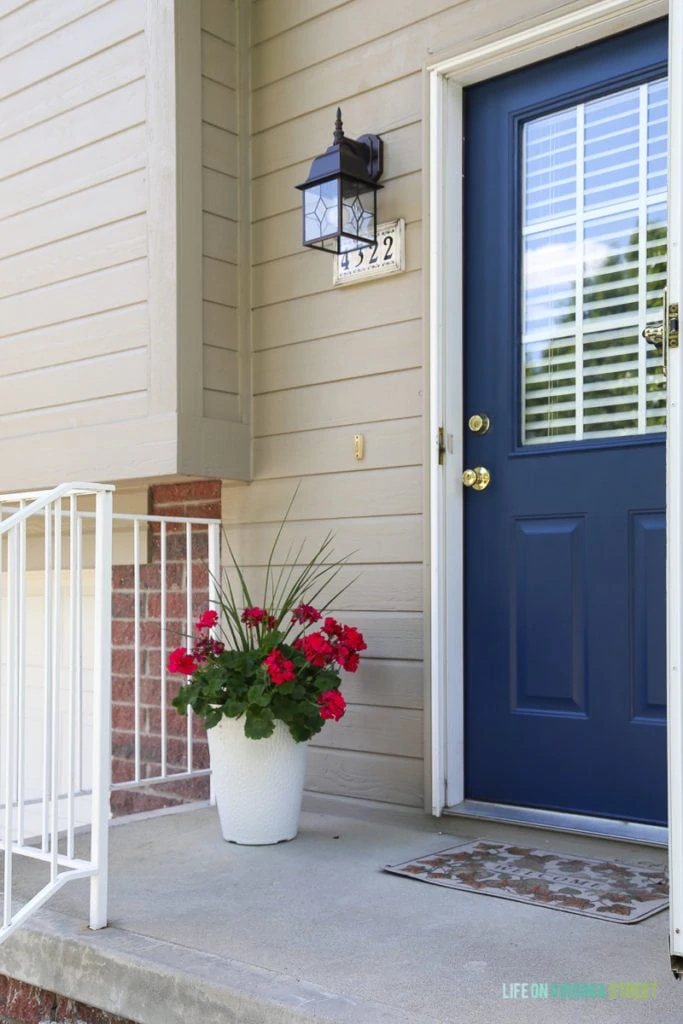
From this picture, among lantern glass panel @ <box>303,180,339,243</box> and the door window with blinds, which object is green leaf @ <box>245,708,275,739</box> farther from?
lantern glass panel @ <box>303,180,339,243</box>

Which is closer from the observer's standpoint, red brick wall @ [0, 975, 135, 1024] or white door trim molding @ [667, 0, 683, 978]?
white door trim molding @ [667, 0, 683, 978]

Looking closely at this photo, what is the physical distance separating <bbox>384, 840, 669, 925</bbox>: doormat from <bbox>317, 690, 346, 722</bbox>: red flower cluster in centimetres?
41

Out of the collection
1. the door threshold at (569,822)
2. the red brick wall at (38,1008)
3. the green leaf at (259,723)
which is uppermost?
the green leaf at (259,723)

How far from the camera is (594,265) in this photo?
2879 mm

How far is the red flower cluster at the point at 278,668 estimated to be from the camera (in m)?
2.77

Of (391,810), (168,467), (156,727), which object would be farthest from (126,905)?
(156,727)

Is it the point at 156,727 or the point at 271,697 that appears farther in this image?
the point at 156,727

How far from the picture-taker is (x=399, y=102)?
3207mm

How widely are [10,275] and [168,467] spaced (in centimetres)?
125

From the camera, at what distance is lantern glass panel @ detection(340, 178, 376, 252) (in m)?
3.16

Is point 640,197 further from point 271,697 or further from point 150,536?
point 150,536

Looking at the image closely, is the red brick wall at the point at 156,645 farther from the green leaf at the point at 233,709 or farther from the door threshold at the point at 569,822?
the door threshold at the point at 569,822

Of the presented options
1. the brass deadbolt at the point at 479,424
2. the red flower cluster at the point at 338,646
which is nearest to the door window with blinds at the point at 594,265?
the brass deadbolt at the point at 479,424

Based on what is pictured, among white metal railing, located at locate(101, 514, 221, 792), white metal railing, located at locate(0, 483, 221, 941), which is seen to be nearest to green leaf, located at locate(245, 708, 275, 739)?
white metal railing, located at locate(0, 483, 221, 941)
